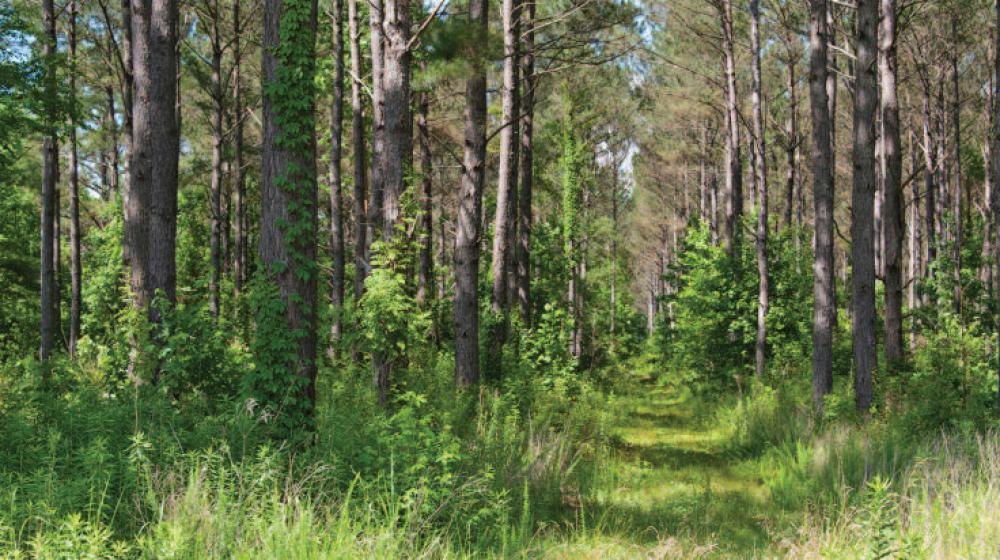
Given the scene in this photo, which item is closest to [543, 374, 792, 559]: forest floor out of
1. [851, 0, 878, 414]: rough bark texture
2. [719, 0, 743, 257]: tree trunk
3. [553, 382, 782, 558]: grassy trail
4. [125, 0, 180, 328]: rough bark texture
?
[553, 382, 782, 558]: grassy trail

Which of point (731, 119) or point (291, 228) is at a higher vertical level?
point (731, 119)

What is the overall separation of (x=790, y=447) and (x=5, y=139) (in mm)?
13630

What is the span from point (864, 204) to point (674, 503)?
5084 mm

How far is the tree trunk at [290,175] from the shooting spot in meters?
6.74

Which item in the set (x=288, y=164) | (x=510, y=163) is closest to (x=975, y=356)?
(x=510, y=163)

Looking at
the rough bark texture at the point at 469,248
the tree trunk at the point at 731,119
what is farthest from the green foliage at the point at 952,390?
the tree trunk at the point at 731,119

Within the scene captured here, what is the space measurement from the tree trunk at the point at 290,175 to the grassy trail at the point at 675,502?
3081 millimetres

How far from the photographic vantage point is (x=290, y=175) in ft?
22.4

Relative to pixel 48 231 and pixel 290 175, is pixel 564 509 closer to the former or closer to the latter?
pixel 290 175

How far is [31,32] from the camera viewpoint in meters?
13.1

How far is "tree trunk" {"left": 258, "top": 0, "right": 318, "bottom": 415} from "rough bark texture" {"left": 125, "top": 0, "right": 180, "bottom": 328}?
259 cm

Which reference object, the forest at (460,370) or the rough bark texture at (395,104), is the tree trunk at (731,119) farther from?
the rough bark texture at (395,104)

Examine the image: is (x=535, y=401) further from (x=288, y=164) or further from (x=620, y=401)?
(x=288, y=164)

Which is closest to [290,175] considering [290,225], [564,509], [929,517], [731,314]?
[290,225]
